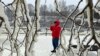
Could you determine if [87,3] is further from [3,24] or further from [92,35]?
[3,24]

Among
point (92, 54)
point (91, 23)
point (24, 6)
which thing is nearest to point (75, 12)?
point (91, 23)

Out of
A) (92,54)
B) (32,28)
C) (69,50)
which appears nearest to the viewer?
(32,28)

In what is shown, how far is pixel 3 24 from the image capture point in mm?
2543

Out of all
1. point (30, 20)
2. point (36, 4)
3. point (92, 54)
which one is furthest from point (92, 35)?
point (92, 54)

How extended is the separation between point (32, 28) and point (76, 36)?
16.1 inches

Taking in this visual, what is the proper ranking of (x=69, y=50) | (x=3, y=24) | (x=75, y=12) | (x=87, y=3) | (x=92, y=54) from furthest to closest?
(x=92, y=54)
(x=69, y=50)
(x=3, y=24)
(x=75, y=12)
(x=87, y=3)

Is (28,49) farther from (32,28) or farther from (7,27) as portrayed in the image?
(7,27)

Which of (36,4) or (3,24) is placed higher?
(36,4)

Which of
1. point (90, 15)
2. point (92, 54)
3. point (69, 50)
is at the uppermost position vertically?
point (90, 15)

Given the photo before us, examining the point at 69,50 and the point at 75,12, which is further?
the point at 69,50

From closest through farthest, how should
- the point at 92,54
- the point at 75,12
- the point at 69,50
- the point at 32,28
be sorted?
the point at 75,12, the point at 32,28, the point at 69,50, the point at 92,54

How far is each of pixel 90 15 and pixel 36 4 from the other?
0.41 metres

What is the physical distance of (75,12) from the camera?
7.26ft

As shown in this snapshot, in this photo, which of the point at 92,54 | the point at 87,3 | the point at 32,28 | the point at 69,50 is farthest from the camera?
the point at 92,54
